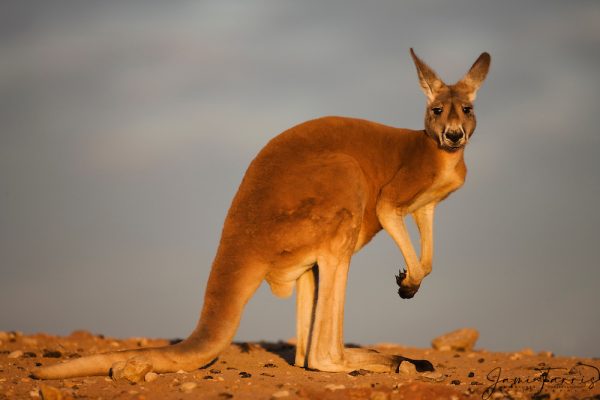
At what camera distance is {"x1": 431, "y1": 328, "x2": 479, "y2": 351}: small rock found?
12344 mm

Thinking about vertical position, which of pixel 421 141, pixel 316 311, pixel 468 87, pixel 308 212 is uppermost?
pixel 468 87

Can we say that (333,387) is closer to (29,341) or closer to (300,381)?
(300,381)

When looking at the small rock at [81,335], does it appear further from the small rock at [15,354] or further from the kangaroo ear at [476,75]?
the kangaroo ear at [476,75]

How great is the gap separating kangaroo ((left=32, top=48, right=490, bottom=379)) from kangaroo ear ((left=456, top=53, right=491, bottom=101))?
390 millimetres

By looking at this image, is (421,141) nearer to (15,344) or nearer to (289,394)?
(289,394)

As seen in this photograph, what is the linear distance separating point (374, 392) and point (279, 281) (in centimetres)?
201

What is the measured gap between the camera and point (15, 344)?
1089 centimetres

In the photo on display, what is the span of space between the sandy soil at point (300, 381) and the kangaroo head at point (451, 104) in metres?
2.53

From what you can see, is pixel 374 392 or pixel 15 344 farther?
pixel 15 344

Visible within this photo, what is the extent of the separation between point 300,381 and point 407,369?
1.24 meters

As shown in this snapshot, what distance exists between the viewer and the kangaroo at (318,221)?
761 cm

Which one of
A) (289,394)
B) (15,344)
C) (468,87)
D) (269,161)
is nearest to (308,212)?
(269,161)

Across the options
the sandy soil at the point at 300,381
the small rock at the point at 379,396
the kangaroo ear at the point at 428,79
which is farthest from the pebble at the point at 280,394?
the kangaroo ear at the point at 428,79

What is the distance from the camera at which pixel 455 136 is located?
850 cm
